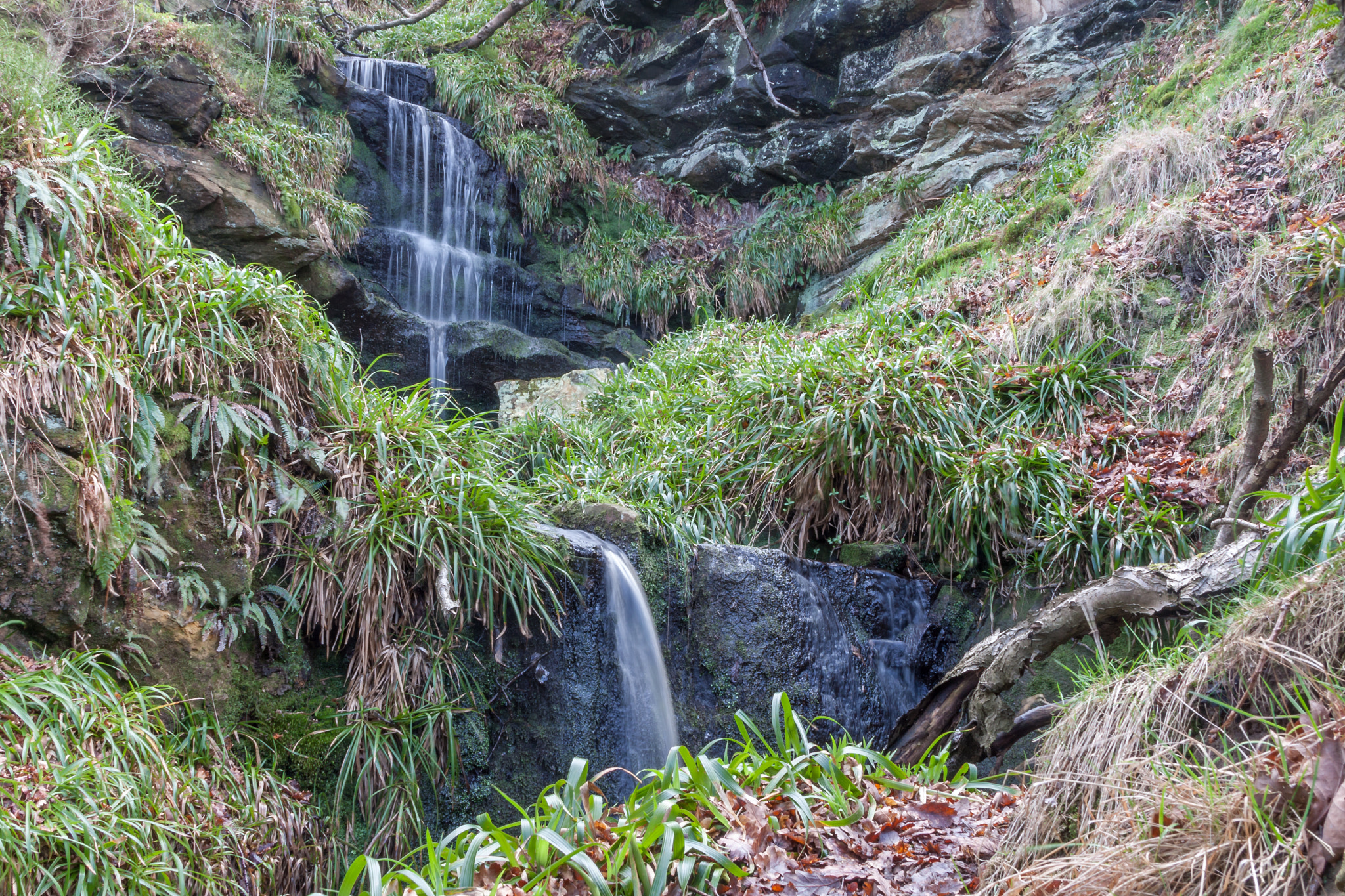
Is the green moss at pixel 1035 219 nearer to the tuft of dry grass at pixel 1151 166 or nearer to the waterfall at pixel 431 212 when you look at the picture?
the tuft of dry grass at pixel 1151 166

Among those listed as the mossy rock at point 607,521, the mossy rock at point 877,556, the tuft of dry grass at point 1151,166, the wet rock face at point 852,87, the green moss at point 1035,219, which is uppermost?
the wet rock face at point 852,87

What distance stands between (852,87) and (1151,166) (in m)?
5.72

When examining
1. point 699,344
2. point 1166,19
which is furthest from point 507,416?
point 1166,19

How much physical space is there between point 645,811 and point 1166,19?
11362 millimetres

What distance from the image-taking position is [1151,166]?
690 centimetres

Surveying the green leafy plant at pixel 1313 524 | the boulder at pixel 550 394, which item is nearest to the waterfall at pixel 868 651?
the green leafy plant at pixel 1313 524

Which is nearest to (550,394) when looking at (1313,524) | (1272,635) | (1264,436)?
(1264,436)

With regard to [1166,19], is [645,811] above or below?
below

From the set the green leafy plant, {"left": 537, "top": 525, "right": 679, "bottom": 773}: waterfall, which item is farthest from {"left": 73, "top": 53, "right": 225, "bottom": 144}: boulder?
the green leafy plant

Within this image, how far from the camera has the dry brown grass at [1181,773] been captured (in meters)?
1.50

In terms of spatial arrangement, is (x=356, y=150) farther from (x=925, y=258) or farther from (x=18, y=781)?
(x=18, y=781)

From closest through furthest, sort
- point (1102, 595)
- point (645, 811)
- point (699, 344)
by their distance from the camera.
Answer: point (645, 811), point (1102, 595), point (699, 344)

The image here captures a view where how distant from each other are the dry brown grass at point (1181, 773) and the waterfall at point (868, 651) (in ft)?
8.19

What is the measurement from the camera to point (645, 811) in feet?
7.43
